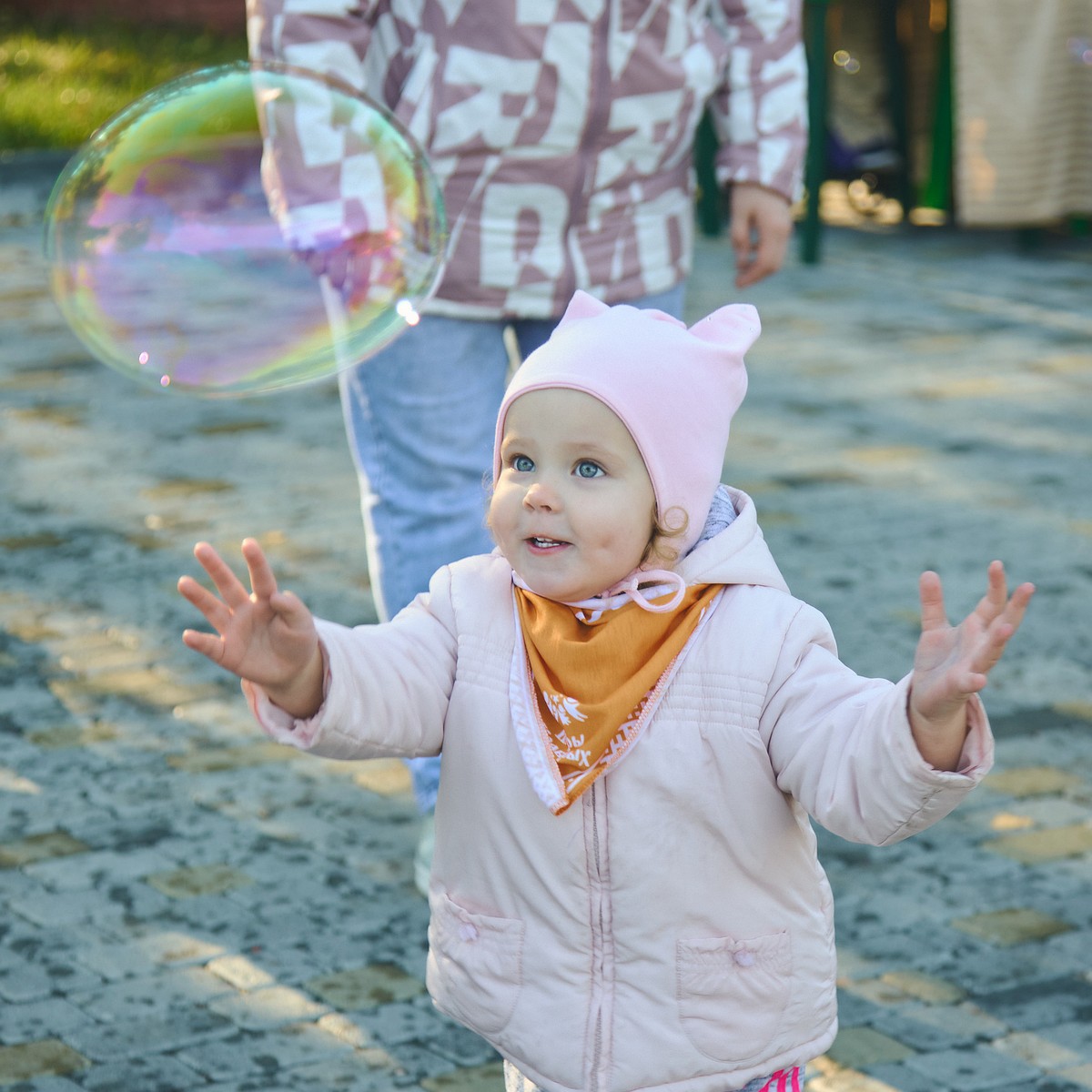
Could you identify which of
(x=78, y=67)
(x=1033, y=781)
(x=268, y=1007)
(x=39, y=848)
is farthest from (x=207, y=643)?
(x=78, y=67)

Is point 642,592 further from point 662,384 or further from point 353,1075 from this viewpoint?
point 353,1075

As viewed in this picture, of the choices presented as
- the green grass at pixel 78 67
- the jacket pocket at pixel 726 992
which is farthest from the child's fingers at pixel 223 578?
the green grass at pixel 78 67

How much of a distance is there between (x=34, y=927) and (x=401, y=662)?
1.29 m

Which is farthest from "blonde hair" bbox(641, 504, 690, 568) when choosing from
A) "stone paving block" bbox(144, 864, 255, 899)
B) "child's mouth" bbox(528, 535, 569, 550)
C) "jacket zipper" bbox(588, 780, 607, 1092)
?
"stone paving block" bbox(144, 864, 255, 899)

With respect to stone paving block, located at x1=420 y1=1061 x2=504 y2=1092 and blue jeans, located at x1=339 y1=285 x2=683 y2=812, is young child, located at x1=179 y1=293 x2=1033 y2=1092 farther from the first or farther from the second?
blue jeans, located at x1=339 y1=285 x2=683 y2=812

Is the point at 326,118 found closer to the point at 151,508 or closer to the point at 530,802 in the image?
the point at 530,802

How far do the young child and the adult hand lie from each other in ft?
3.82

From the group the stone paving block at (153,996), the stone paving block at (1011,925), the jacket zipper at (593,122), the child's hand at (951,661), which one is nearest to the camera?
the child's hand at (951,661)

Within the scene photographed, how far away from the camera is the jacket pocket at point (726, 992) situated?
1.99 meters

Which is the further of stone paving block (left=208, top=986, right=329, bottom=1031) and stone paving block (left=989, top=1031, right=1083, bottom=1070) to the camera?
stone paving block (left=208, top=986, right=329, bottom=1031)

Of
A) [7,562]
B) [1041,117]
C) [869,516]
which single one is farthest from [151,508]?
[1041,117]

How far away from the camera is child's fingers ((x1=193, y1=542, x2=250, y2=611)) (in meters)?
1.82

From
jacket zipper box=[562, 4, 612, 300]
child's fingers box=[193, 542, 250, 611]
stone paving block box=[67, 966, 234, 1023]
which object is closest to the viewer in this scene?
child's fingers box=[193, 542, 250, 611]

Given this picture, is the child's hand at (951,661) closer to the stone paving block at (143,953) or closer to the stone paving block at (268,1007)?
the stone paving block at (268,1007)
